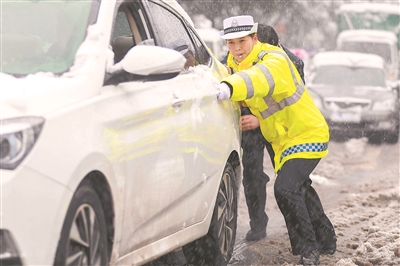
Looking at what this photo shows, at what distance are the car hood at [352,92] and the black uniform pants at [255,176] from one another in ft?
34.7

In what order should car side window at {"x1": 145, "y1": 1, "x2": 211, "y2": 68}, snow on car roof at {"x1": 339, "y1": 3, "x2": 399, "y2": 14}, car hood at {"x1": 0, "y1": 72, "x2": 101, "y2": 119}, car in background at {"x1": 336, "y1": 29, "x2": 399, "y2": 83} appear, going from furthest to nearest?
snow on car roof at {"x1": 339, "y1": 3, "x2": 399, "y2": 14} → car in background at {"x1": 336, "y1": 29, "x2": 399, "y2": 83} → car side window at {"x1": 145, "y1": 1, "x2": 211, "y2": 68} → car hood at {"x1": 0, "y1": 72, "x2": 101, "y2": 119}

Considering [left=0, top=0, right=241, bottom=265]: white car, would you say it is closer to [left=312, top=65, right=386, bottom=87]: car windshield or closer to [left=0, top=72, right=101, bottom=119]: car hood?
[left=0, top=72, right=101, bottom=119]: car hood

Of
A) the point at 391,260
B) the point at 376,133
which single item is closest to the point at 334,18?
the point at 376,133

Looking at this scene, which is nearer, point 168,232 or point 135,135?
point 135,135

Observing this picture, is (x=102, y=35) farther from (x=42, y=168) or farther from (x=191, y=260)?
(x=191, y=260)

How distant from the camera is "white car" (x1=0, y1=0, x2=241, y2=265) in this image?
140 inches

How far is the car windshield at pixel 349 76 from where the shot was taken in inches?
770

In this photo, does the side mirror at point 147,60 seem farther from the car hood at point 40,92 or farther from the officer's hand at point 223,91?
the officer's hand at point 223,91

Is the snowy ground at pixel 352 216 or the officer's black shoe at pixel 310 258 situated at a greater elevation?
the officer's black shoe at pixel 310 258

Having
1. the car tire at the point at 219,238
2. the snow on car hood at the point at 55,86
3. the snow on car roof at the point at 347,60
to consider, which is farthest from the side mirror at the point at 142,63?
the snow on car roof at the point at 347,60

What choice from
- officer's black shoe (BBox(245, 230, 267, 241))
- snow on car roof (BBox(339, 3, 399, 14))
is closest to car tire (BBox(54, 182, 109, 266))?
officer's black shoe (BBox(245, 230, 267, 241))

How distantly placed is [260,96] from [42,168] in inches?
115

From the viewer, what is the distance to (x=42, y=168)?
3568mm

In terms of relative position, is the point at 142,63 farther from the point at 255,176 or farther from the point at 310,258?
the point at 255,176
